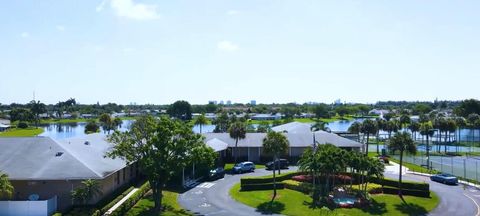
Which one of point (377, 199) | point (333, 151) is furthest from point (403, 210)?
point (333, 151)

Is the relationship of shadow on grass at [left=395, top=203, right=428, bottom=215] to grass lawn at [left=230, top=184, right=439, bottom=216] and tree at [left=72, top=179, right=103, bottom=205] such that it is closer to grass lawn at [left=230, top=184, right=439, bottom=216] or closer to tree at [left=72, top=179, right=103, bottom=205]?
grass lawn at [left=230, top=184, right=439, bottom=216]

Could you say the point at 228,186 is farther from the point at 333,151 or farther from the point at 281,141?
the point at 333,151

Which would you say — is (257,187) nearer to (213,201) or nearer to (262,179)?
(262,179)

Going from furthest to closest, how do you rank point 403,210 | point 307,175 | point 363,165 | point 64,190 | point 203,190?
point 307,175 < point 203,190 < point 363,165 < point 403,210 < point 64,190

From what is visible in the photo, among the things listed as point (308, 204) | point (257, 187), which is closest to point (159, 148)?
point (257, 187)

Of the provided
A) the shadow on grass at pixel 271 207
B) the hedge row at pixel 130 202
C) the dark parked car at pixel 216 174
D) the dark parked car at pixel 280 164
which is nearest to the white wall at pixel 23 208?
the hedge row at pixel 130 202

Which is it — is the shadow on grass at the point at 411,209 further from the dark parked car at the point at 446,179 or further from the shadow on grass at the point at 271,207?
the dark parked car at the point at 446,179
